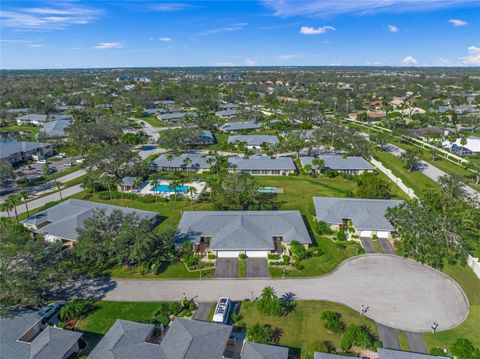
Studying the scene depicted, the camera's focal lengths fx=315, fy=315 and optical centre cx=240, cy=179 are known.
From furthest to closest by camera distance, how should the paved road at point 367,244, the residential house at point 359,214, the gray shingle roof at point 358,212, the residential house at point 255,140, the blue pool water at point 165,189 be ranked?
the residential house at point 255,140 → the blue pool water at point 165,189 → the gray shingle roof at point 358,212 → the residential house at point 359,214 → the paved road at point 367,244

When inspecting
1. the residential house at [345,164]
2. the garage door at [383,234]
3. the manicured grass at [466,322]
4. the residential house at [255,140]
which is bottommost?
the manicured grass at [466,322]

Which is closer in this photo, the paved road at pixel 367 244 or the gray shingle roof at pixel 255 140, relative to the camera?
the paved road at pixel 367 244

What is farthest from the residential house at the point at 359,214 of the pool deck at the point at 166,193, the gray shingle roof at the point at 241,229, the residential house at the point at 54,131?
the residential house at the point at 54,131

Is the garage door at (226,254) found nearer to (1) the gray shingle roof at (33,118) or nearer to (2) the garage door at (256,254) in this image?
(2) the garage door at (256,254)

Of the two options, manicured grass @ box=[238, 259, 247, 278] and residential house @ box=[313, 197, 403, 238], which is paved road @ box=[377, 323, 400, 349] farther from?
residential house @ box=[313, 197, 403, 238]

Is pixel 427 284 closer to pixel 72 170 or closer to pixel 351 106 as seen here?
pixel 72 170

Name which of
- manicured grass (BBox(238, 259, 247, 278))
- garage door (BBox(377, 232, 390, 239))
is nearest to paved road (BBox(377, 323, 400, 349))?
manicured grass (BBox(238, 259, 247, 278))
